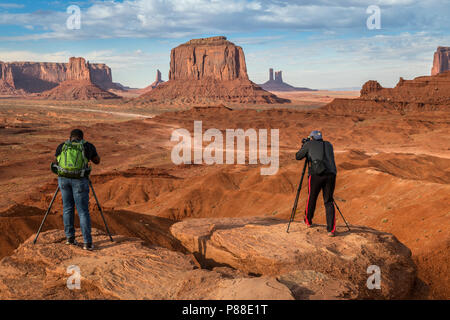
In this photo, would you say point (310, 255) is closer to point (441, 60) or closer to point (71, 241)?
point (71, 241)

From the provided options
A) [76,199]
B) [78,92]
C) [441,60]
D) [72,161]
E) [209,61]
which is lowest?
[76,199]

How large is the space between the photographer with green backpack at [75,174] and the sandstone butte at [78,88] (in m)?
162

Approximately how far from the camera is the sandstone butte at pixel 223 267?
4795 millimetres

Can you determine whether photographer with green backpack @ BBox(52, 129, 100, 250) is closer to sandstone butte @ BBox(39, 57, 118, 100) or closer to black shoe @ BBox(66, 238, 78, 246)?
black shoe @ BBox(66, 238, 78, 246)

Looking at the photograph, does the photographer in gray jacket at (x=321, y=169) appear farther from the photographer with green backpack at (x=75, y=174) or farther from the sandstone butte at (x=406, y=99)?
the sandstone butte at (x=406, y=99)

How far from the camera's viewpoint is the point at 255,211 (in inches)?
613

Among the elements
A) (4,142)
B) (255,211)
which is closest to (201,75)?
(4,142)

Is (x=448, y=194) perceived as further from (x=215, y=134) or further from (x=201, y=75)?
(x=201, y=75)

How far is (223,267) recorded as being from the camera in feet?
19.3

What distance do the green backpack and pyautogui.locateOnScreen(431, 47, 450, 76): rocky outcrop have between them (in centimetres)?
16872

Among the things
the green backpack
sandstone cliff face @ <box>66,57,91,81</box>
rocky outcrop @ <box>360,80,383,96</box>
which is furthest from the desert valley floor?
sandstone cliff face @ <box>66,57,91,81</box>

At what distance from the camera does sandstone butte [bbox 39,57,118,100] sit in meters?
162

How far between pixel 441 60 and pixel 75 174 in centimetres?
17249

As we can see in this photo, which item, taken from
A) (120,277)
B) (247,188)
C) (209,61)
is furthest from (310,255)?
(209,61)
